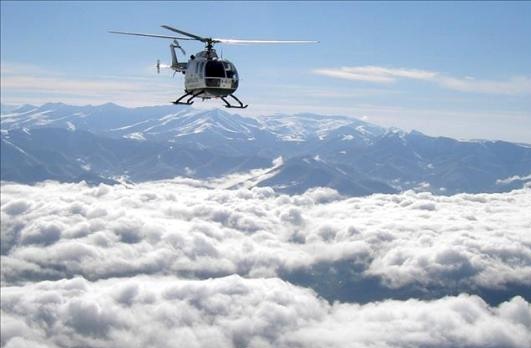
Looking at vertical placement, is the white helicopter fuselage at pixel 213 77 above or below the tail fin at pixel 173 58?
below

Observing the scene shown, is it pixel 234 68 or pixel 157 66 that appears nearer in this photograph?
pixel 234 68

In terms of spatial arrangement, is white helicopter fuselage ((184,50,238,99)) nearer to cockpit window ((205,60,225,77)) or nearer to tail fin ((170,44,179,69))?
cockpit window ((205,60,225,77))

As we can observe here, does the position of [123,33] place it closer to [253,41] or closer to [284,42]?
[253,41]

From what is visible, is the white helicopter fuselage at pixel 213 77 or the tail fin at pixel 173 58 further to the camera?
the tail fin at pixel 173 58

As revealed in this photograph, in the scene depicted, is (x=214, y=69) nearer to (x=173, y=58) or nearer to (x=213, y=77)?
(x=213, y=77)

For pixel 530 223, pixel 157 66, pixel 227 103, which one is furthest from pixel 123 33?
pixel 530 223

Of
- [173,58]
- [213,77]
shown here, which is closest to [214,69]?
[213,77]

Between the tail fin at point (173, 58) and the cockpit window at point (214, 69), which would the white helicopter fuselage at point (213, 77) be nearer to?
the cockpit window at point (214, 69)
